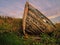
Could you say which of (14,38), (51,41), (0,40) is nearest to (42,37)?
(51,41)

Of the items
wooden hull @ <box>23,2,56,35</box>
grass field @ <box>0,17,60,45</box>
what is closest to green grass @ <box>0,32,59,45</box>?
grass field @ <box>0,17,60,45</box>

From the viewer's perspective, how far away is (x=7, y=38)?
13.0 metres

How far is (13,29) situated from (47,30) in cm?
220

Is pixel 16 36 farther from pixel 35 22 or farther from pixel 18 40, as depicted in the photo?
pixel 35 22

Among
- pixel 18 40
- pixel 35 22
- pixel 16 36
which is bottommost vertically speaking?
pixel 18 40

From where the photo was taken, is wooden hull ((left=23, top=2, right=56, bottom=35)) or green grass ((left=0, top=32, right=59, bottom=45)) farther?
wooden hull ((left=23, top=2, right=56, bottom=35))

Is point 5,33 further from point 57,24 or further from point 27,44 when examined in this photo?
point 57,24

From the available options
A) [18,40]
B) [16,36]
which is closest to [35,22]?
[16,36]

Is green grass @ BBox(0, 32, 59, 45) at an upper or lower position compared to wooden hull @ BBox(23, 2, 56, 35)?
lower

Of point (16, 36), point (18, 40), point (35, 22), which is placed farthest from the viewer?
point (35, 22)

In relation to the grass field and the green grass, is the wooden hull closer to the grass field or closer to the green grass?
the grass field

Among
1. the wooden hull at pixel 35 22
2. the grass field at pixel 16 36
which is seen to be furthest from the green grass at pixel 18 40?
→ the wooden hull at pixel 35 22

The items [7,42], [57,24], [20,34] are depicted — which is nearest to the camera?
[7,42]

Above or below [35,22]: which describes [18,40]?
below
